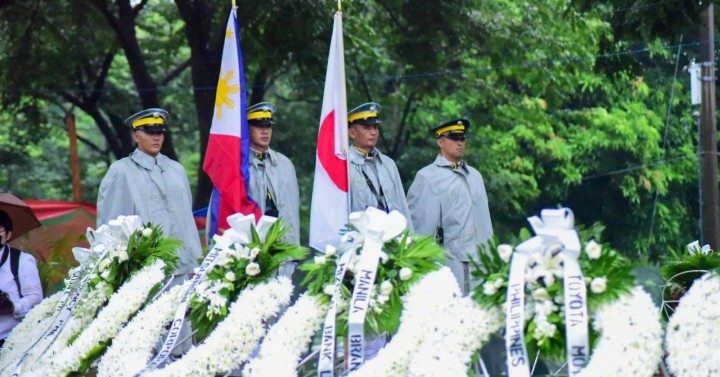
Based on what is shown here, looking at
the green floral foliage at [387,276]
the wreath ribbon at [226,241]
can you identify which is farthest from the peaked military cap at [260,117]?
the green floral foliage at [387,276]

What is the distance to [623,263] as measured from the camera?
6270mm

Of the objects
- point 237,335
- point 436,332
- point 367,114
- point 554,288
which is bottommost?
point 237,335

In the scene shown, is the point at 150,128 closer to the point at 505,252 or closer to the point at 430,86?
the point at 505,252

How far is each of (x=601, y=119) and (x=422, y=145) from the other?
371 centimetres

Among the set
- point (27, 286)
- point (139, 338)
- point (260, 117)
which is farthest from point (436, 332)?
point (27, 286)

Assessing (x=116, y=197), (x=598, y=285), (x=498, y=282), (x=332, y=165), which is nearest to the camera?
(x=598, y=285)

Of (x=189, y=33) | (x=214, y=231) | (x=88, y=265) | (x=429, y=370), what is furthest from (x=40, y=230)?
(x=429, y=370)

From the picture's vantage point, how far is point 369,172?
10148 mm

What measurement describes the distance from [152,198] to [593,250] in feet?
15.7

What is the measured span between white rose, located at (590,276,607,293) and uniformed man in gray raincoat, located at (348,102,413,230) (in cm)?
388

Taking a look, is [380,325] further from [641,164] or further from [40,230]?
[641,164]

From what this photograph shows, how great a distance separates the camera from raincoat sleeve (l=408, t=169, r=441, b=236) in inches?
404

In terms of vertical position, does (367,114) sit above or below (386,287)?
above

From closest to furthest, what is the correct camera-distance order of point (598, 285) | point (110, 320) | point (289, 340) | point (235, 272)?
point (598, 285), point (289, 340), point (235, 272), point (110, 320)
